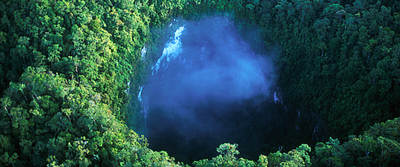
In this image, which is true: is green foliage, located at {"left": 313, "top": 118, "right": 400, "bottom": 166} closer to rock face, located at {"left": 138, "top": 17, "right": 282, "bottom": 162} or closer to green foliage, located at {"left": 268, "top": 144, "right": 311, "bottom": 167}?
green foliage, located at {"left": 268, "top": 144, "right": 311, "bottom": 167}

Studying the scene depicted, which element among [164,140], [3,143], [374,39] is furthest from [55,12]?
[374,39]

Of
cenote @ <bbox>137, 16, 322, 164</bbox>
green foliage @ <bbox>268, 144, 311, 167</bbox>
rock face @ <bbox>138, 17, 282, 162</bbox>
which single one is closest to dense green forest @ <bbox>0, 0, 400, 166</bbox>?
green foliage @ <bbox>268, 144, 311, 167</bbox>

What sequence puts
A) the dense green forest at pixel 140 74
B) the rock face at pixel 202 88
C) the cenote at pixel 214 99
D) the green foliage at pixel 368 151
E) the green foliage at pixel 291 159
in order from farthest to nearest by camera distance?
1. the rock face at pixel 202 88
2. the cenote at pixel 214 99
3. the dense green forest at pixel 140 74
4. the green foliage at pixel 291 159
5. the green foliage at pixel 368 151

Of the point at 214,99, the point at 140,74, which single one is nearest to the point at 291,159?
the point at 140,74

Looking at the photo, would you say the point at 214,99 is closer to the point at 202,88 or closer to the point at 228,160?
the point at 202,88

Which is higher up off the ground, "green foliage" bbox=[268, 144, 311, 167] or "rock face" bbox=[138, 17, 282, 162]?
"rock face" bbox=[138, 17, 282, 162]

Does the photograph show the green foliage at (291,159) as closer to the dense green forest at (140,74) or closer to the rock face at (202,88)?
the dense green forest at (140,74)

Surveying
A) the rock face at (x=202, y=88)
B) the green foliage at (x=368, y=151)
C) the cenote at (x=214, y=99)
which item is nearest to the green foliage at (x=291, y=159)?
the green foliage at (x=368, y=151)
